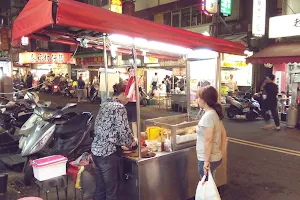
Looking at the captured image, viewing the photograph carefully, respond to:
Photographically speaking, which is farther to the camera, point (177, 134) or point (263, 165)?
point (263, 165)

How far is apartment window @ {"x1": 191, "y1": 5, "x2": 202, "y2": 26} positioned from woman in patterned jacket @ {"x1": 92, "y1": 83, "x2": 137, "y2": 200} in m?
16.3

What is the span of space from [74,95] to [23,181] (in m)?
18.9

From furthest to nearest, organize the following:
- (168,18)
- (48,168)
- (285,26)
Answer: (168,18) < (285,26) < (48,168)

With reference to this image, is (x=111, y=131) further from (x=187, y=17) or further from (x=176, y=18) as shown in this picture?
(x=176, y=18)

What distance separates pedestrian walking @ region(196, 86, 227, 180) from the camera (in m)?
3.42

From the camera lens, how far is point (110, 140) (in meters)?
3.55

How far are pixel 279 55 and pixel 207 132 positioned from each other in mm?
9537

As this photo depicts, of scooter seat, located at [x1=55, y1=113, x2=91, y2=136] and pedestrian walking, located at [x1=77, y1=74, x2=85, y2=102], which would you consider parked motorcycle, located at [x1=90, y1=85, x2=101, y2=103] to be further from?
scooter seat, located at [x1=55, y1=113, x2=91, y2=136]

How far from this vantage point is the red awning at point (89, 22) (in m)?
2.66

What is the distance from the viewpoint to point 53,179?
13.4 ft

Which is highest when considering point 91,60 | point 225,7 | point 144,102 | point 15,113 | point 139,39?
point 225,7

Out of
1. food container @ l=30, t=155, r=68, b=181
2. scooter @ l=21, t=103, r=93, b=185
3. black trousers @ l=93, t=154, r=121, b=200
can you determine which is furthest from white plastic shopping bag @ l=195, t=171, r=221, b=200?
scooter @ l=21, t=103, r=93, b=185

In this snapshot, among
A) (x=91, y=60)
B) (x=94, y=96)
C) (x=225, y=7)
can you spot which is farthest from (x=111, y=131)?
(x=91, y=60)

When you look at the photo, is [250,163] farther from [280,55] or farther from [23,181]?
[280,55]
